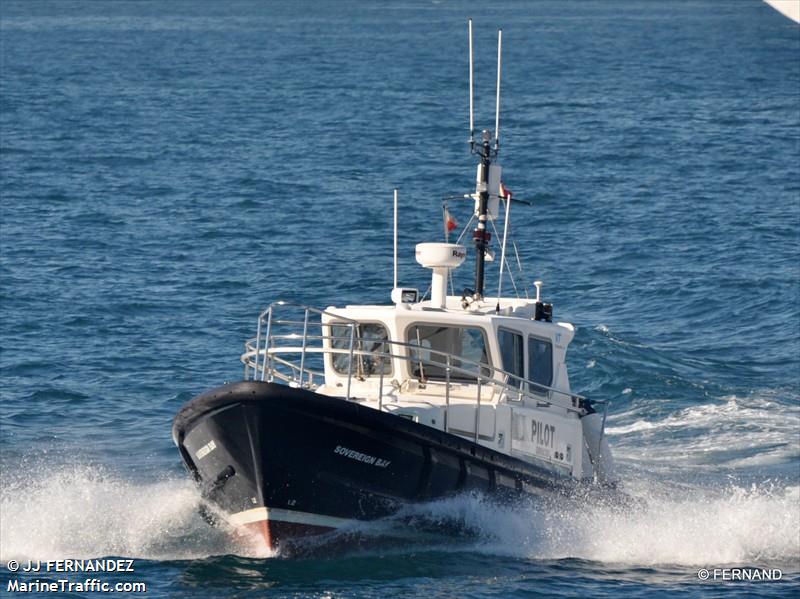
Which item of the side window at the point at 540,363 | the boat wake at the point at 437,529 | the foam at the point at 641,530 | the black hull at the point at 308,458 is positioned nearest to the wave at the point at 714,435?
the foam at the point at 641,530

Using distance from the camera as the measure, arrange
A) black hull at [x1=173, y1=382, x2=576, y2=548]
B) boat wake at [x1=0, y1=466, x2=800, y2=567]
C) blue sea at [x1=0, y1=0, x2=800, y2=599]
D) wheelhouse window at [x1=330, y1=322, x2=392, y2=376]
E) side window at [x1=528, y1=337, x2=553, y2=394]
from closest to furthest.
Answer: black hull at [x1=173, y1=382, x2=576, y2=548] → boat wake at [x1=0, y1=466, x2=800, y2=567] → blue sea at [x1=0, y1=0, x2=800, y2=599] → wheelhouse window at [x1=330, y1=322, x2=392, y2=376] → side window at [x1=528, y1=337, x2=553, y2=394]

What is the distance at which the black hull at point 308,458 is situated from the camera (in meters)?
16.3

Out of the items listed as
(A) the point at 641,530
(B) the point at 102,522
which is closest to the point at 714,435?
(A) the point at 641,530

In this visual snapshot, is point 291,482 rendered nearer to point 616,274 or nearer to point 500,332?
point 500,332

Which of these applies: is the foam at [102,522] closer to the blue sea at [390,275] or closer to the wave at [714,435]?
the blue sea at [390,275]

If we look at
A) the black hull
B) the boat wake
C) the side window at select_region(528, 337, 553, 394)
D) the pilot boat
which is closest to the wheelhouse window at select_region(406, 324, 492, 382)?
the pilot boat

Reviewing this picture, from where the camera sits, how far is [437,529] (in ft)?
56.6

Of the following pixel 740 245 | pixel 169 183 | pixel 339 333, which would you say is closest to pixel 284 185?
pixel 169 183

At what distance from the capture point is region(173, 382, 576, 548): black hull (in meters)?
16.3

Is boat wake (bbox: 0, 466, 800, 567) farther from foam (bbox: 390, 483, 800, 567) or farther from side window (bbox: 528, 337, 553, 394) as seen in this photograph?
side window (bbox: 528, 337, 553, 394)

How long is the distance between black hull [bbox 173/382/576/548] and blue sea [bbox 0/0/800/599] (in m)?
0.44

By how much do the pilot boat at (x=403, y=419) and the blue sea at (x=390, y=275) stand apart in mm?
472

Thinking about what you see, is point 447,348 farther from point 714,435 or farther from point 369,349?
point 714,435

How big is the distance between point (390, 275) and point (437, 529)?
16.3m
